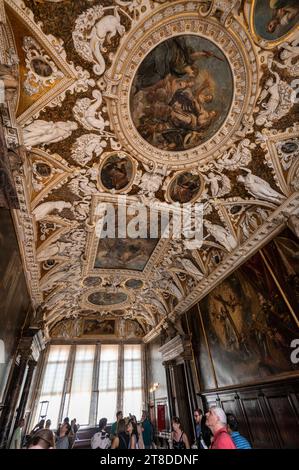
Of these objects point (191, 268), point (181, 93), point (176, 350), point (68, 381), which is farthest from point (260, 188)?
point (68, 381)

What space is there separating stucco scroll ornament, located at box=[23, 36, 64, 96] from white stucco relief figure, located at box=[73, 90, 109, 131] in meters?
0.67

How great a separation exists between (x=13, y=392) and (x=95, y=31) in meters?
11.8

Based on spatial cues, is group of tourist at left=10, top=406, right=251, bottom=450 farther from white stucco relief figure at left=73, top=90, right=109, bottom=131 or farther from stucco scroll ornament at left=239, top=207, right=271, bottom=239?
white stucco relief figure at left=73, top=90, right=109, bottom=131

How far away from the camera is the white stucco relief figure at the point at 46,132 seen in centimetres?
510

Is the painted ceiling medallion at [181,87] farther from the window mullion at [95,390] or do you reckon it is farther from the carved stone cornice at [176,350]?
the window mullion at [95,390]

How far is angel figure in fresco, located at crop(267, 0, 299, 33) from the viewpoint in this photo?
4075 millimetres

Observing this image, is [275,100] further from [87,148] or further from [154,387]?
[154,387]

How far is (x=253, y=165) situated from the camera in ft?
21.3

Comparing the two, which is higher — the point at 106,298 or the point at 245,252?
the point at 106,298

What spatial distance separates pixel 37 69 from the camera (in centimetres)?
440

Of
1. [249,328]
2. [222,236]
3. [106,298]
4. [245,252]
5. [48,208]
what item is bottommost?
[249,328]

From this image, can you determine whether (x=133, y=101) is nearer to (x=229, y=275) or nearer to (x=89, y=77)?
(x=89, y=77)
